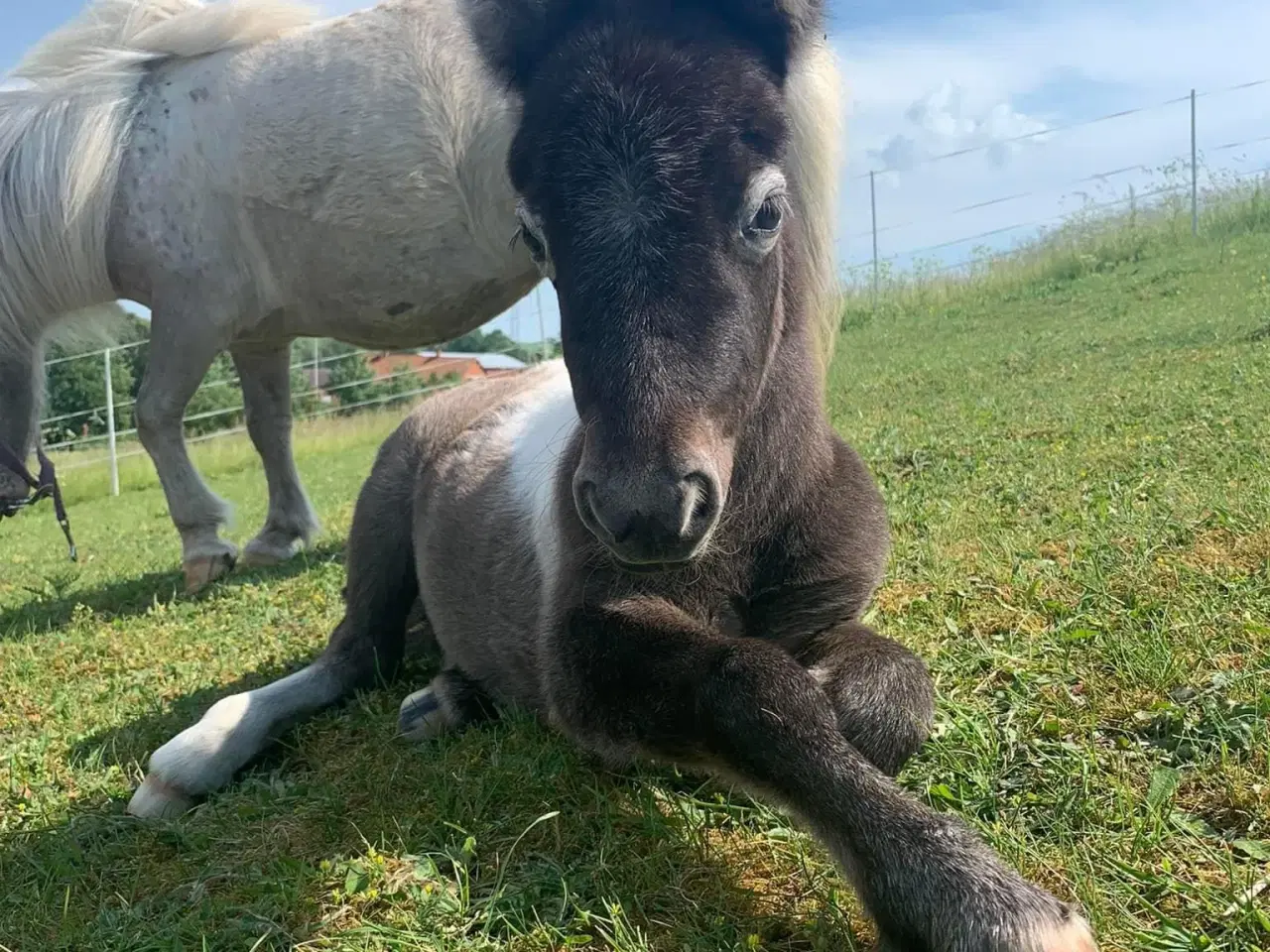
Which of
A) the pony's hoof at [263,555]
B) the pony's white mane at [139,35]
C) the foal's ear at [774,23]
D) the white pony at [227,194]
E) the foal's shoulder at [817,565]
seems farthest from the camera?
the pony's hoof at [263,555]

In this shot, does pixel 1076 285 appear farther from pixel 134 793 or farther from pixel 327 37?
pixel 134 793

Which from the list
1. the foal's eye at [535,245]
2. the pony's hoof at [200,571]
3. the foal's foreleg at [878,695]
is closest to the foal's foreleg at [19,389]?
the pony's hoof at [200,571]

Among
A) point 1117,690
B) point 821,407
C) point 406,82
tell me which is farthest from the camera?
point 406,82

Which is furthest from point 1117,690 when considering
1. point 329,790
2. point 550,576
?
point 329,790

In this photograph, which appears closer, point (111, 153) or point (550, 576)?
point (550, 576)

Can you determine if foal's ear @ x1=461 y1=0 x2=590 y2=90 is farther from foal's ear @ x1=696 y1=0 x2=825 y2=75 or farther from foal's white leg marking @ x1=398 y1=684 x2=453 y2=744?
foal's white leg marking @ x1=398 y1=684 x2=453 y2=744

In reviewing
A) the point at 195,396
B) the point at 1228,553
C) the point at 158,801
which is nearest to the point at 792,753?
the point at 158,801

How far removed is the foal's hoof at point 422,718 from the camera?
2826 mm

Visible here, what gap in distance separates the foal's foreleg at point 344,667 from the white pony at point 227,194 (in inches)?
59.4

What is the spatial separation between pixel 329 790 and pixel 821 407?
159 cm

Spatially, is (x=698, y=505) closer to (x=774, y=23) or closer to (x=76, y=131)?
(x=774, y=23)

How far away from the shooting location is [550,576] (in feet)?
8.38

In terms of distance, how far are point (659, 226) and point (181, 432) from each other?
4.26 metres

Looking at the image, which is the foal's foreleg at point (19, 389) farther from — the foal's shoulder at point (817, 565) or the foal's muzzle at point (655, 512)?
the foal's muzzle at point (655, 512)
